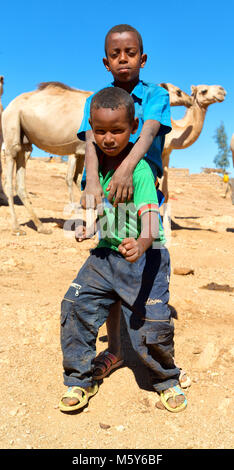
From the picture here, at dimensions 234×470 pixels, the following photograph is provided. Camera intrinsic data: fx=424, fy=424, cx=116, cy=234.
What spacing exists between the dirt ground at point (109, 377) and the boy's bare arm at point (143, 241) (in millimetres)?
900

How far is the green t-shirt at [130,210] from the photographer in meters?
2.05

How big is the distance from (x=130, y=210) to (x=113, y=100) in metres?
0.55

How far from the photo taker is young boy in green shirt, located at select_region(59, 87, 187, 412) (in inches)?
82.1

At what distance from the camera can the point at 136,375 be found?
2574 mm

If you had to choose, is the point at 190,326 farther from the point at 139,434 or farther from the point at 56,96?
the point at 56,96

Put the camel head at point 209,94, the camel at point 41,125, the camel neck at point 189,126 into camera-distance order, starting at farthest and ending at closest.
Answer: the camel head at point 209,94 → the camel neck at point 189,126 → the camel at point 41,125

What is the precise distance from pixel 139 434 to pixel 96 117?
1535 millimetres

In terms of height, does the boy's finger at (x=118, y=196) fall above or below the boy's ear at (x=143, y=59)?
below

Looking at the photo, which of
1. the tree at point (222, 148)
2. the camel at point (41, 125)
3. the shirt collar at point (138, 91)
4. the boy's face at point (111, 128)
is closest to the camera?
the boy's face at point (111, 128)

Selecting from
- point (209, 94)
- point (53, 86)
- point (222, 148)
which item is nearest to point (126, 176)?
point (53, 86)

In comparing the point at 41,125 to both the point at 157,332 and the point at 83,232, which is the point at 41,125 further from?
the point at 157,332

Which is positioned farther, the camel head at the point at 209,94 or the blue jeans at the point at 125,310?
the camel head at the point at 209,94

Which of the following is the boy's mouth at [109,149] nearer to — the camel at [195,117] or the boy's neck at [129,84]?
the boy's neck at [129,84]

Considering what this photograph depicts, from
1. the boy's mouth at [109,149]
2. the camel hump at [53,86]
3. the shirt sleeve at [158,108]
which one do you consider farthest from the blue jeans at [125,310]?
the camel hump at [53,86]
